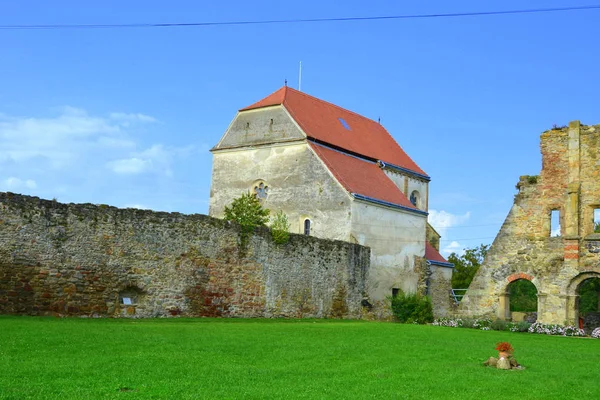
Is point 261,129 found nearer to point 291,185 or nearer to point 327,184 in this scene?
point 291,185

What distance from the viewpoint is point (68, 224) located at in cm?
2209

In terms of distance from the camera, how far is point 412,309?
32375mm

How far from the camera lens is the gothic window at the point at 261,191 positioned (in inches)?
1544

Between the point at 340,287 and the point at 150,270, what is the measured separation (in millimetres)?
10285

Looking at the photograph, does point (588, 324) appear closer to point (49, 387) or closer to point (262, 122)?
point (262, 122)

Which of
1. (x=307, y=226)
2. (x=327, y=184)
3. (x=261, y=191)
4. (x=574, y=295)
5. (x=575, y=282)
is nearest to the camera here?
(x=574, y=295)

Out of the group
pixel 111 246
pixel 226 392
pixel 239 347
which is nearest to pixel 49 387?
pixel 226 392

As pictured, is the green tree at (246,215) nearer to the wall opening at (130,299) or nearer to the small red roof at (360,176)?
the wall opening at (130,299)

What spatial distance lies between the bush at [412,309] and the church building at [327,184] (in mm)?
1586

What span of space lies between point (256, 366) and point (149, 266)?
11.9 metres

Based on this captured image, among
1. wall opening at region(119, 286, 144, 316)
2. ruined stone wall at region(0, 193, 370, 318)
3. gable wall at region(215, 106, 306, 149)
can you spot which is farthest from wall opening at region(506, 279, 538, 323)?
wall opening at region(119, 286, 144, 316)

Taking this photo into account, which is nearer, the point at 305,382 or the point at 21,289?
the point at 305,382

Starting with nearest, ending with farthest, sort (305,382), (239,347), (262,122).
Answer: (305,382)
(239,347)
(262,122)

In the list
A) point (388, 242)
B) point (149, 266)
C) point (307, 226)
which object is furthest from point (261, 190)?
point (149, 266)
